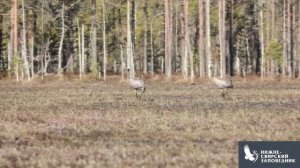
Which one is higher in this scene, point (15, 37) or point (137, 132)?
point (15, 37)

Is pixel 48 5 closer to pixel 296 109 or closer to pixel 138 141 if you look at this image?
pixel 296 109

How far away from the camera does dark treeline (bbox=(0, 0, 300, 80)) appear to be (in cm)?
6806

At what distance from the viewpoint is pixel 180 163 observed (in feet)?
40.0

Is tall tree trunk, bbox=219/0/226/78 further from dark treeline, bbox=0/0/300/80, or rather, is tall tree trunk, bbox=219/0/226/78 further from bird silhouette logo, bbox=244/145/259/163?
bird silhouette logo, bbox=244/145/259/163

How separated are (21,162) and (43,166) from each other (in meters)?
0.62

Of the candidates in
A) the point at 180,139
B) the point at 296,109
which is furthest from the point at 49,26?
the point at 180,139

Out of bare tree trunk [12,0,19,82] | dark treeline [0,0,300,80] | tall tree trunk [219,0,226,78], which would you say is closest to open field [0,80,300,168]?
tall tree trunk [219,0,226,78]

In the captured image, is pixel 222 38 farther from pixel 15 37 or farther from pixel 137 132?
pixel 137 132

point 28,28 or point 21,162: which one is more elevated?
point 28,28

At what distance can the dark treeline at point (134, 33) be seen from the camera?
6806cm

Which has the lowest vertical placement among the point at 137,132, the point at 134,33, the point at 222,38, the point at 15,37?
the point at 137,132

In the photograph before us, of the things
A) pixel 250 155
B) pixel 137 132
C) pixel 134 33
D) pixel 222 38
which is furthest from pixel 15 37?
pixel 250 155

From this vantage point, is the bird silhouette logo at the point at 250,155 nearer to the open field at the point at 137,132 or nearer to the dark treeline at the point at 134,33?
the open field at the point at 137,132

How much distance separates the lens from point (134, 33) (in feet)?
270
